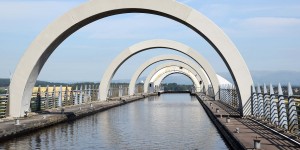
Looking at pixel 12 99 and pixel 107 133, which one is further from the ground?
pixel 12 99

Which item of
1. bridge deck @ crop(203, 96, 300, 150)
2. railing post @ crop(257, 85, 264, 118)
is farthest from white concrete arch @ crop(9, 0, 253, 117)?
bridge deck @ crop(203, 96, 300, 150)

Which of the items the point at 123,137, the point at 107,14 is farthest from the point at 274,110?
the point at 107,14

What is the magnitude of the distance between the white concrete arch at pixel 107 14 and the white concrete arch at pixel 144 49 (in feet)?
60.0

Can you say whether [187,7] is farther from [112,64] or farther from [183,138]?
[112,64]

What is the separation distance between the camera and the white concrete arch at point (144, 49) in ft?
125

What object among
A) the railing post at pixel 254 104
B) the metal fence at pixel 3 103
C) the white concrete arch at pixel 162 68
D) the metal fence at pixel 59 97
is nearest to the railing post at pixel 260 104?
the railing post at pixel 254 104

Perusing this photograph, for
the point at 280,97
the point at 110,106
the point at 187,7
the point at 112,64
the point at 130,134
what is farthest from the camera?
the point at 112,64

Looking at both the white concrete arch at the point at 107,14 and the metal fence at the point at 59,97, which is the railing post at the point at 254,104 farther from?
the metal fence at the point at 59,97

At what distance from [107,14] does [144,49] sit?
69.3 ft

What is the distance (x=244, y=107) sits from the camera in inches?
761

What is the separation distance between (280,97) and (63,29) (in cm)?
1025

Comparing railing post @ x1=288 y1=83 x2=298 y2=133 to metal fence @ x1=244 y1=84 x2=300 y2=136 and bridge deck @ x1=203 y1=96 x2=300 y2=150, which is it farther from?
bridge deck @ x1=203 y1=96 x2=300 y2=150

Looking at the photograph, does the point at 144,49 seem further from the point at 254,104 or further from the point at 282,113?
the point at 282,113

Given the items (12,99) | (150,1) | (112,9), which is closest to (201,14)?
(150,1)
